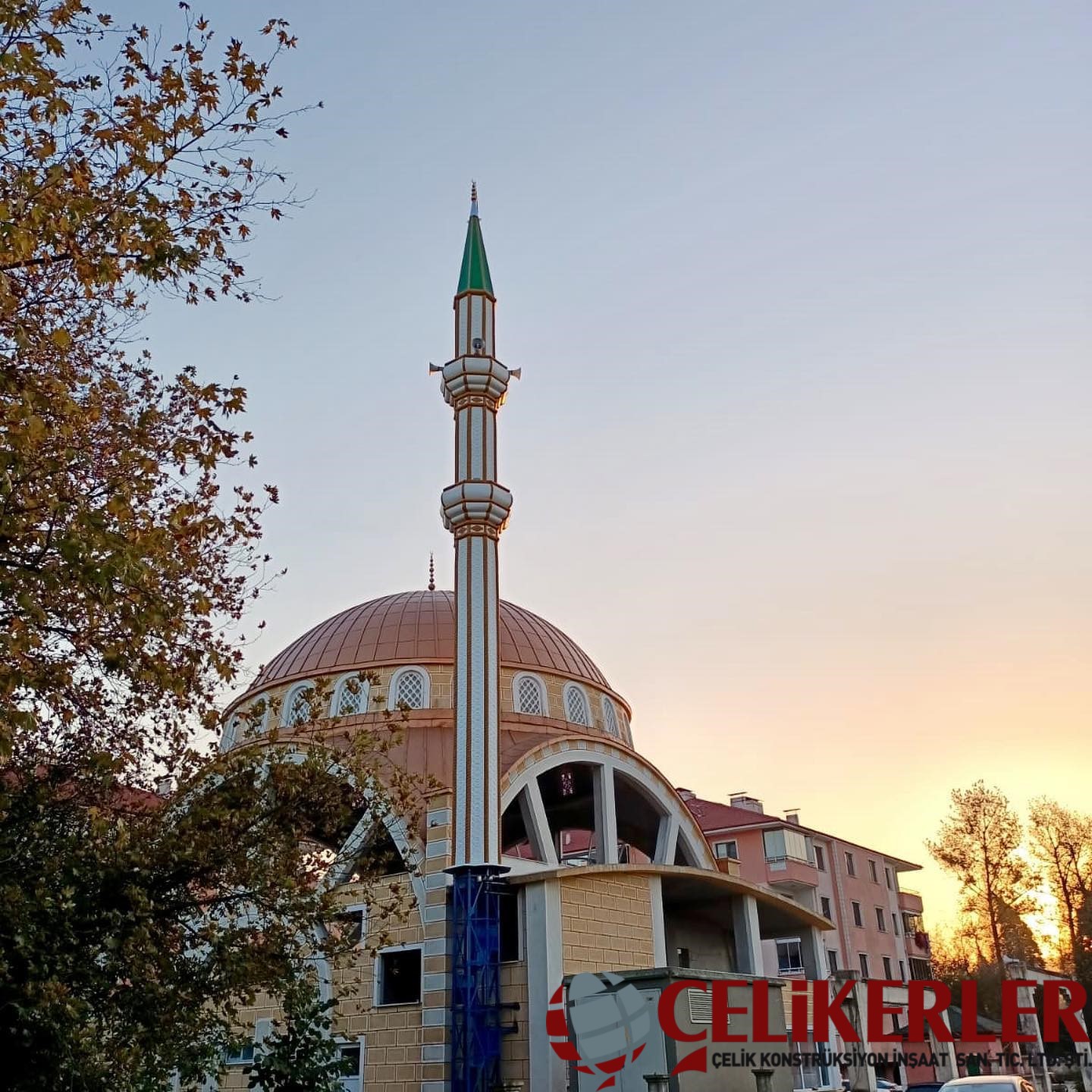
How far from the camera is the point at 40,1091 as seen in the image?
29.6ft

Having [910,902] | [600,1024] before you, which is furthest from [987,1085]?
[910,902]

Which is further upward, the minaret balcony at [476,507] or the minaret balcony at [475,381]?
the minaret balcony at [475,381]

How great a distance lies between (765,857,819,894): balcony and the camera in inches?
1350

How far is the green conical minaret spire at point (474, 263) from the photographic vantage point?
2302 centimetres

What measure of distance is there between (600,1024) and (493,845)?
3.47 meters

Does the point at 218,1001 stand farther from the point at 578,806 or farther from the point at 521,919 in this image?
the point at 578,806

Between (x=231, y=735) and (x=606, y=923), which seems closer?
(x=606, y=923)

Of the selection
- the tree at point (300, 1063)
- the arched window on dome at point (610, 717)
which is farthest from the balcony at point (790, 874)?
the tree at point (300, 1063)

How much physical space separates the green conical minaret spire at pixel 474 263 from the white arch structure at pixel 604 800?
367 inches

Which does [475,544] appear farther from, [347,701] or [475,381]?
[347,701]

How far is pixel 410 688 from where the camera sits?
23.3 meters

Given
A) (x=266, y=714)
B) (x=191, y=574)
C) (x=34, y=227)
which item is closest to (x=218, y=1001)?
(x=191, y=574)

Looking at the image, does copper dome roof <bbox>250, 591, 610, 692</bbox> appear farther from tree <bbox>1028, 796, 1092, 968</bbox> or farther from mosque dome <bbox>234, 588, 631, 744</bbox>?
tree <bbox>1028, 796, 1092, 968</bbox>

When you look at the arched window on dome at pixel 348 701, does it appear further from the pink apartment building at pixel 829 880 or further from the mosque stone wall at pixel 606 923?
the pink apartment building at pixel 829 880
